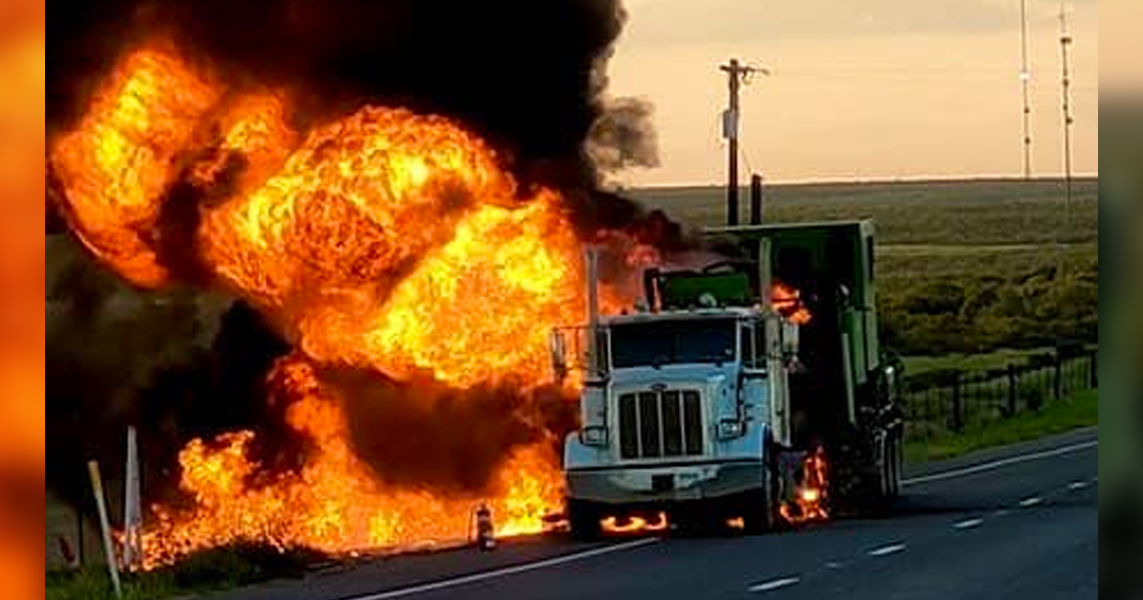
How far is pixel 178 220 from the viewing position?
110ft

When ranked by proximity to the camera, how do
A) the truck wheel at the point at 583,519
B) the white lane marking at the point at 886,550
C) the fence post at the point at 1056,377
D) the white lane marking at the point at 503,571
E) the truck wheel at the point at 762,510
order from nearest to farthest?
the white lane marking at the point at 503,571, the white lane marking at the point at 886,550, the truck wheel at the point at 583,519, the truck wheel at the point at 762,510, the fence post at the point at 1056,377

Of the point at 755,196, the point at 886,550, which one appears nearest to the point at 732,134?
the point at 755,196

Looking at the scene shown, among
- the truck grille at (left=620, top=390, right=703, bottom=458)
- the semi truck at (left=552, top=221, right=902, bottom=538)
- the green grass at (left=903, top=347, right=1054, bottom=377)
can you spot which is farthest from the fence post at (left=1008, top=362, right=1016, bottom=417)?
the truck grille at (left=620, top=390, right=703, bottom=458)

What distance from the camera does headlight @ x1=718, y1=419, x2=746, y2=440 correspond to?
90.1ft

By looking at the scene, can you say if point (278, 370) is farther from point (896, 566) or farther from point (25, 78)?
point (25, 78)

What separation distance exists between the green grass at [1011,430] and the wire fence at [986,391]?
411 millimetres

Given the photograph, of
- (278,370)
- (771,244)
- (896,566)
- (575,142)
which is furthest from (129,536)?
(575,142)

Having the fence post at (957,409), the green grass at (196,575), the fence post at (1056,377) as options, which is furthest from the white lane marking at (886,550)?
the fence post at (1056,377)

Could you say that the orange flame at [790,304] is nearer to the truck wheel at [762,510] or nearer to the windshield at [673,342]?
the windshield at [673,342]

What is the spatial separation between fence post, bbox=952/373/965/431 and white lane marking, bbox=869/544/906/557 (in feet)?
114

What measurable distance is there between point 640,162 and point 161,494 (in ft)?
27.6

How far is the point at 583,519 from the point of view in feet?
89.2

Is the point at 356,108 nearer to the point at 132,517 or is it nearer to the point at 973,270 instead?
the point at 132,517

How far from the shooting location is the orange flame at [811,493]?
1184 inches
